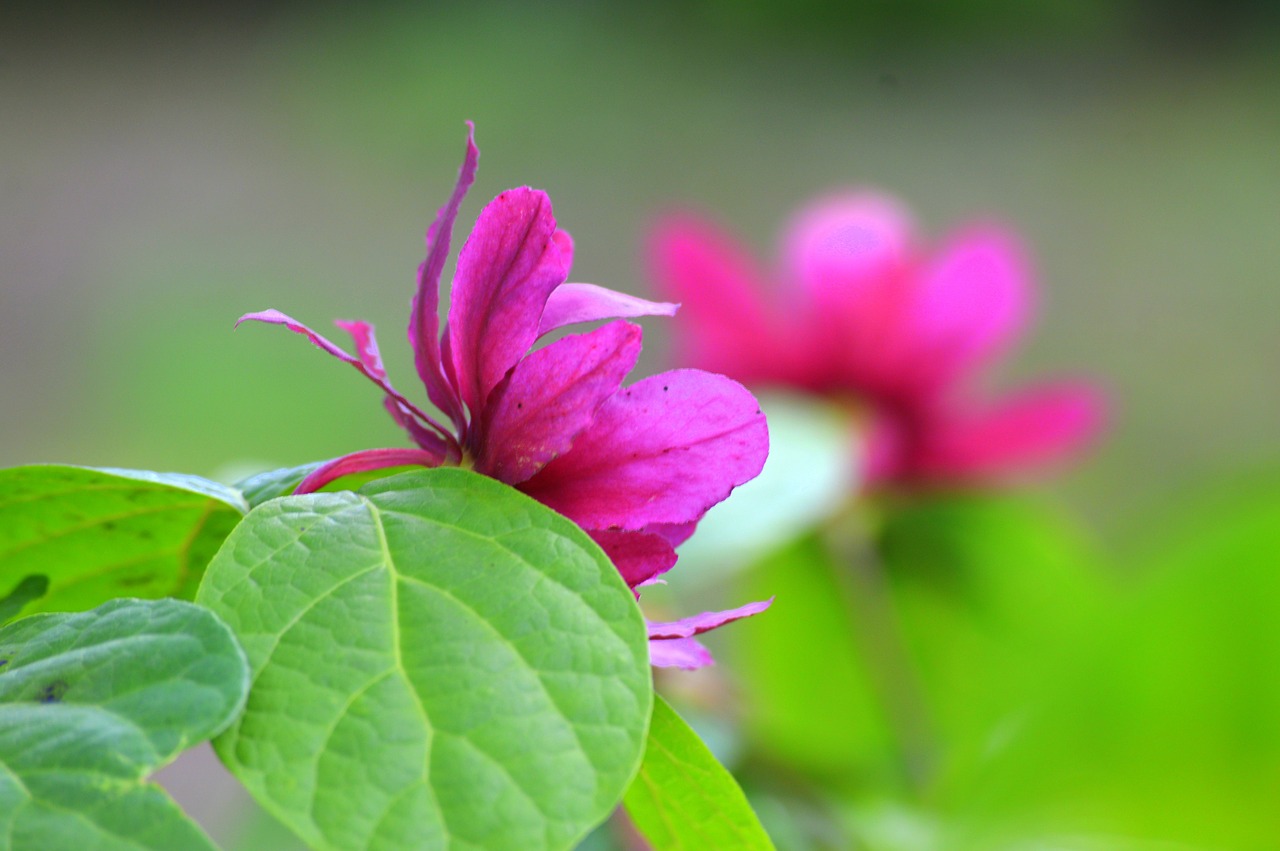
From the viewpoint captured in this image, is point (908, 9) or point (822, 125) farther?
point (908, 9)

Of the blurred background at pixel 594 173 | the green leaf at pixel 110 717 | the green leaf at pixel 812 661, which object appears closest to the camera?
the green leaf at pixel 110 717

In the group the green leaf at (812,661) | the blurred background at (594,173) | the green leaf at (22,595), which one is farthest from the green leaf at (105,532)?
the blurred background at (594,173)

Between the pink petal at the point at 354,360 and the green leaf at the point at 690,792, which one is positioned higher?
the pink petal at the point at 354,360

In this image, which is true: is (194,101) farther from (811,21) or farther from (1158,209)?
(1158,209)

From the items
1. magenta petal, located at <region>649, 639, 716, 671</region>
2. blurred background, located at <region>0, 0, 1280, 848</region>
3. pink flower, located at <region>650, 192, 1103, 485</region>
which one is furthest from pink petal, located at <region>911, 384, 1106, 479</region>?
blurred background, located at <region>0, 0, 1280, 848</region>

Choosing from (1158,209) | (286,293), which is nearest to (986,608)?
(286,293)

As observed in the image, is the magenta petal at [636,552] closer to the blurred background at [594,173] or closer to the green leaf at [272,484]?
the green leaf at [272,484]

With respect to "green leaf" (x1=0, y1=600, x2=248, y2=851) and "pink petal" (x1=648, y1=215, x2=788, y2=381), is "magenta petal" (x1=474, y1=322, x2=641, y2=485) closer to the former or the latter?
"green leaf" (x1=0, y1=600, x2=248, y2=851)
